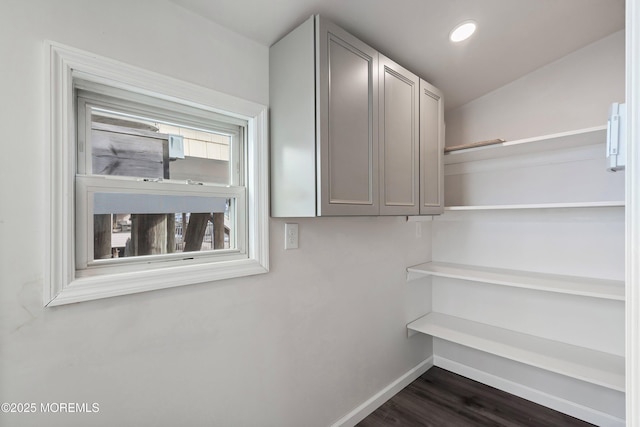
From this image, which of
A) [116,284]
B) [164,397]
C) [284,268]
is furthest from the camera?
[284,268]

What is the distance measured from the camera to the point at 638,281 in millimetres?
461

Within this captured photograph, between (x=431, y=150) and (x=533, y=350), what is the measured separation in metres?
1.45

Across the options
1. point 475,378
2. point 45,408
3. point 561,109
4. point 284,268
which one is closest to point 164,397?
point 45,408

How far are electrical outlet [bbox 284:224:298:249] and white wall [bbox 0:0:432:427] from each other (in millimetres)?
38

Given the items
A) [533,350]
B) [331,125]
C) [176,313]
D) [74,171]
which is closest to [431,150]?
[331,125]

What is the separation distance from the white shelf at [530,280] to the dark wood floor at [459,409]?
842 millimetres

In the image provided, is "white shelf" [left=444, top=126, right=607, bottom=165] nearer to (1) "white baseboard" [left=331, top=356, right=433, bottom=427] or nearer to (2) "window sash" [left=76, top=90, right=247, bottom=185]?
(2) "window sash" [left=76, top=90, right=247, bottom=185]

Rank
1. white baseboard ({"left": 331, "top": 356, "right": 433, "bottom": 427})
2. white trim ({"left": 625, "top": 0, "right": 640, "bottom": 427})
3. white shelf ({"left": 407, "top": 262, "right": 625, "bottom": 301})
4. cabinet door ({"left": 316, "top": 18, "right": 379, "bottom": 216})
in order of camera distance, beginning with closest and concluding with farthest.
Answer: white trim ({"left": 625, "top": 0, "right": 640, "bottom": 427}) < cabinet door ({"left": 316, "top": 18, "right": 379, "bottom": 216}) < white shelf ({"left": 407, "top": 262, "right": 625, "bottom": 301}) < white baseboard ({"left": 331, "top": 356, "right": 433, "bottom": 427})

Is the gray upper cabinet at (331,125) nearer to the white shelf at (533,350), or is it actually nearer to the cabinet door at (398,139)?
the cabinet door at (398,139)

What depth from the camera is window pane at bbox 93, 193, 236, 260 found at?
1.04 meters

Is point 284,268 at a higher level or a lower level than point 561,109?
lower

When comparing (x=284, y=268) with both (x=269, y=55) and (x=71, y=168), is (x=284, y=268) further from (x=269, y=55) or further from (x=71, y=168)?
(x=269, y=55)

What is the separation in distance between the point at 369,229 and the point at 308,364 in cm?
89

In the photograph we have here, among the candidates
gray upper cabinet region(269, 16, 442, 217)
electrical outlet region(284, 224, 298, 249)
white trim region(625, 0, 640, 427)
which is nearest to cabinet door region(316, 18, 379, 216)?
gray upper cabinet region(269, 16, 442, 217)
